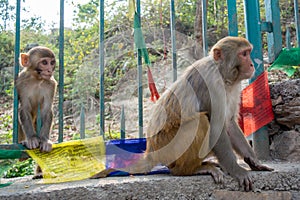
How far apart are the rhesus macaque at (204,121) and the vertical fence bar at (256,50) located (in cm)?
36

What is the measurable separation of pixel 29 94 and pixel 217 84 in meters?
1.89

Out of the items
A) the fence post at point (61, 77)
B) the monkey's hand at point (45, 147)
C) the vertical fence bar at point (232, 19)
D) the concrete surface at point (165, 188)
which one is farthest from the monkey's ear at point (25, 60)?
the vertical fence bar at point (232, 19)

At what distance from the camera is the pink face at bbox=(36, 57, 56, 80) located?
3.62 metres

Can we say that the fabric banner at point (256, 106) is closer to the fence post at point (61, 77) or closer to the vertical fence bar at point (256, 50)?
the vertical fence bar at point (256, 50)

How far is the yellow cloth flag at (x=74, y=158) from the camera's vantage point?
8.86 feet

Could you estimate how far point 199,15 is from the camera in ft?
26.6

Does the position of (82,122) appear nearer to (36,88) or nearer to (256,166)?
(36,88)

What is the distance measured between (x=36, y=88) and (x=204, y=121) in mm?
1859

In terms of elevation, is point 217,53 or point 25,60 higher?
point 25,60

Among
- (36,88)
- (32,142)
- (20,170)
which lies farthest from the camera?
(20,170)

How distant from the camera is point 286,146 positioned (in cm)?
330

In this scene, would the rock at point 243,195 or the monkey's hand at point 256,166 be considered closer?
the rock at point 243,195

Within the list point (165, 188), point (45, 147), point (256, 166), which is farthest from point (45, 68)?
point (256, 166)

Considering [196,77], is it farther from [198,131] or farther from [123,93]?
[123,93]
